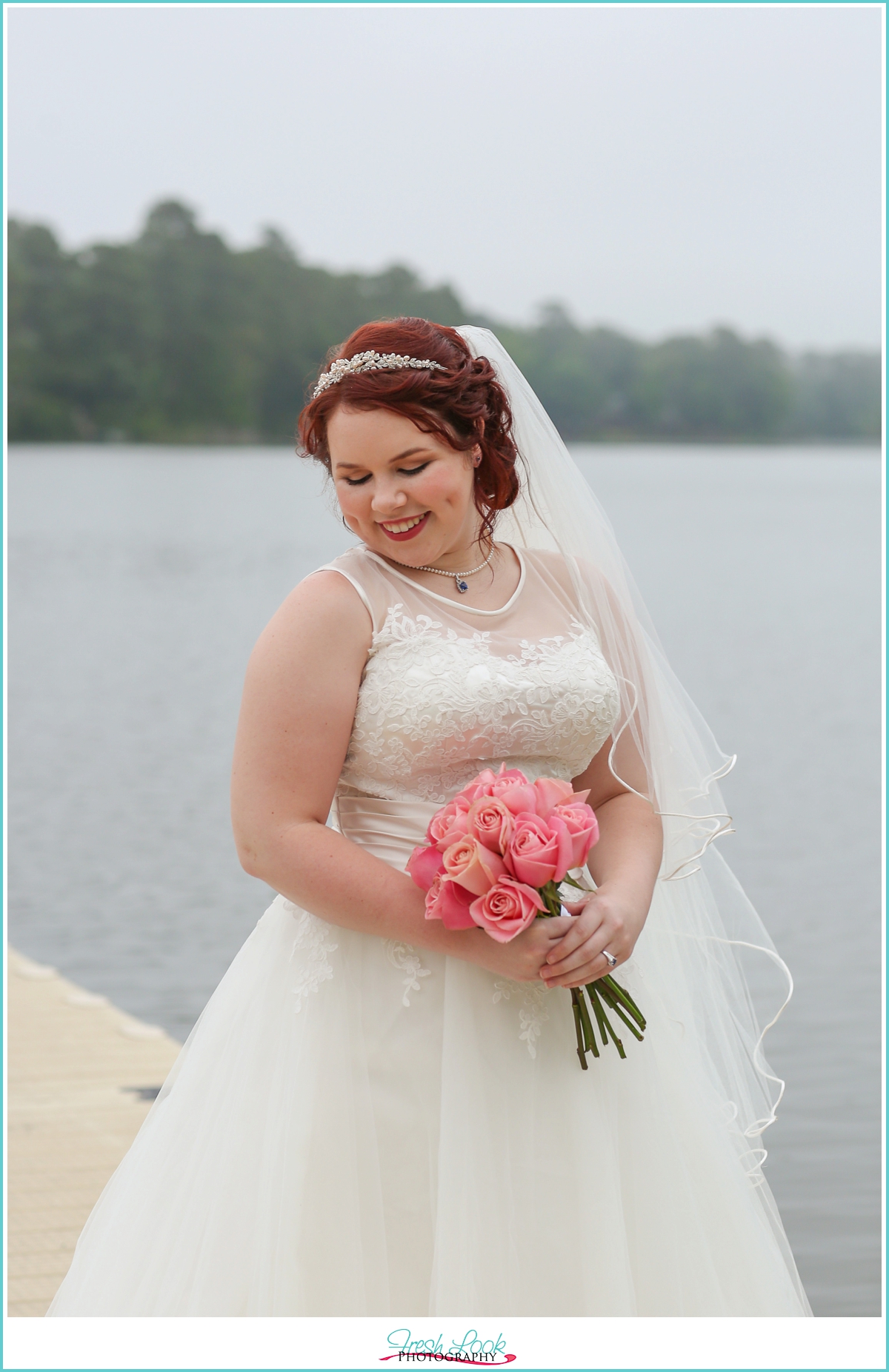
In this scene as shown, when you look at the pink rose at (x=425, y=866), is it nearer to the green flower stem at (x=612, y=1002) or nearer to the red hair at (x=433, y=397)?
the green flower stem at (x=612, y=1002)

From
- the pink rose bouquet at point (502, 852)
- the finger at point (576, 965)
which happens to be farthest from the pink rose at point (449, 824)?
the finger at point (576, 965)

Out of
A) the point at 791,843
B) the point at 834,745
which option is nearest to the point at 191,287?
the point at 834,745

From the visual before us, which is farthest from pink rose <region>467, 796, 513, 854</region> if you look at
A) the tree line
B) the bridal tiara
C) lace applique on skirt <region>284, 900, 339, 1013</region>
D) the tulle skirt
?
the tree line

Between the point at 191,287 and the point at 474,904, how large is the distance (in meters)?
52.3

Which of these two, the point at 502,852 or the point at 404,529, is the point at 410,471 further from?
the point at 502,852

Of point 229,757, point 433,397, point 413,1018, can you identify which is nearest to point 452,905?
point 413,1018

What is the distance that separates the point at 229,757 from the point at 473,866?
1053 centimetres

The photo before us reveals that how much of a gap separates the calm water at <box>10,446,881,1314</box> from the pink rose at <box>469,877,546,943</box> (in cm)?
193

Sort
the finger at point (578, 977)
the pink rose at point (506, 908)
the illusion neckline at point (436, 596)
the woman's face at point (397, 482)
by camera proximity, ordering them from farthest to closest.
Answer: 1. the illusion neckline at point (436, 596)
2. the woman's face at point (397, 482)
3. the finger at point (578, 977)
4. the pink rose at point (506, 908)

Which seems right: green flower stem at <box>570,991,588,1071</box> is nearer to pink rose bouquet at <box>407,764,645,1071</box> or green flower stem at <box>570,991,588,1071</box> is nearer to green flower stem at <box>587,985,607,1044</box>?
green flower stem at <box>587,985,607,1044</box>

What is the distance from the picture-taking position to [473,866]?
1.74 meters

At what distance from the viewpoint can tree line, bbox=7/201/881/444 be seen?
4203 centimetres

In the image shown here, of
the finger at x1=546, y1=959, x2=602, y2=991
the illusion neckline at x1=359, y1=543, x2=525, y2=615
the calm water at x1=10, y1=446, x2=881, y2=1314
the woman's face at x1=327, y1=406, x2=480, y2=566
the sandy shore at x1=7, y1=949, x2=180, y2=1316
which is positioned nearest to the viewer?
the finger at x1=546, y1=959, x2=602, y2=991

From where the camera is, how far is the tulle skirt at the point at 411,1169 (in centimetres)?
191
